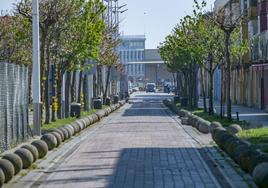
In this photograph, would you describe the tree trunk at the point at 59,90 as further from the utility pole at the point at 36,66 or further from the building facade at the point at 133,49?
the building facade at the point at 133,49

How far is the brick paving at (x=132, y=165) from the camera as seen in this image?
1477cm

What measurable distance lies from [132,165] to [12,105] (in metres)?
5.66

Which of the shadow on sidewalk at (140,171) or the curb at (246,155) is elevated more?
the curb at (246,155)

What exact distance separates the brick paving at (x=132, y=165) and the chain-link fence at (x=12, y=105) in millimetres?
1801

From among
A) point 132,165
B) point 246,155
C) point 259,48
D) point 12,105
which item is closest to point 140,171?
point 132,165

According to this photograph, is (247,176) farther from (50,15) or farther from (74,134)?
(50,15)

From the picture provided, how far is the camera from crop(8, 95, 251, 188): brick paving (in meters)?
14.8

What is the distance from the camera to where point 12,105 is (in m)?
22.0

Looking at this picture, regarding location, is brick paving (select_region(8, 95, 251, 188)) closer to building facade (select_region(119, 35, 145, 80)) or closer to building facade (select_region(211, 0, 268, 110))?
building facade (select_region(211, 0, 268, 110))

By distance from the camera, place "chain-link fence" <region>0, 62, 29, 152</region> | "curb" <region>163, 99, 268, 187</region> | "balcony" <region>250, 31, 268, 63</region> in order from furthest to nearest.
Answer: "balcony" <region>250, 31, 268, 63</region> → "chain-link fence" <region>0, 62, 29, 152</region> → "curb" <region>163, 99, 268, 187</region>

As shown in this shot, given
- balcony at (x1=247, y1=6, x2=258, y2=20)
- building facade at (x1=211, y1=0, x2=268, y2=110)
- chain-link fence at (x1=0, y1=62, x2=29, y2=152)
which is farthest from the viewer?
balcony at (x1=247, y1=6, x2=258, y2=20)

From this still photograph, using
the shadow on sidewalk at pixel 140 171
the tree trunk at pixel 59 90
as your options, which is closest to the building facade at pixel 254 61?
the tree trunk at pixel 59 90

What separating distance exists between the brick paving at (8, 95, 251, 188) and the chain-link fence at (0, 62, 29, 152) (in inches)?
70.9

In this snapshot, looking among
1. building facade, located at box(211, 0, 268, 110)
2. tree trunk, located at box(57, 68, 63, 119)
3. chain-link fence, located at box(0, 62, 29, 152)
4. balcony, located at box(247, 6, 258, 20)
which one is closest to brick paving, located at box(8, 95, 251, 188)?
chain-link fence, located at box(0, 62, 29, 152)
